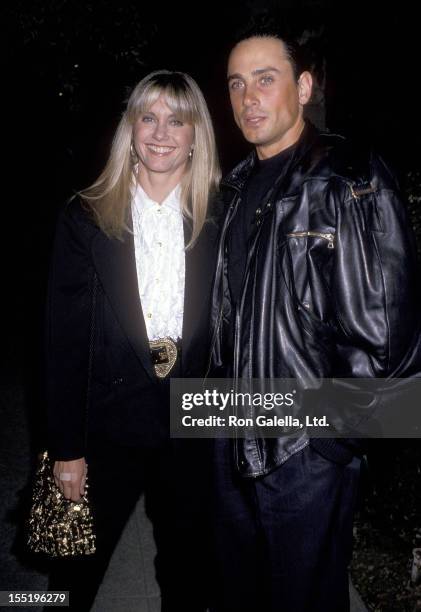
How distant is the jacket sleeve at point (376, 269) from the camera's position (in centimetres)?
177

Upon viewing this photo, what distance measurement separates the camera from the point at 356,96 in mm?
2859

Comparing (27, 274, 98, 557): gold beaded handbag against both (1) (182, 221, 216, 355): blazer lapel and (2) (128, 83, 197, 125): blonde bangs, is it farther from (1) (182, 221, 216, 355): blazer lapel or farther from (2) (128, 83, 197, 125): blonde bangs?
(2) (128, 83, 197, 125): blonde bangs

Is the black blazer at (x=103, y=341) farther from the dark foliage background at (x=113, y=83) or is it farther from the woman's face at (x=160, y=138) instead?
the woman's face at (x=160, y=138)

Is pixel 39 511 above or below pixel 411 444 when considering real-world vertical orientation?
below

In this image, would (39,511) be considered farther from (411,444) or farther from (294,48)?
(294,48)

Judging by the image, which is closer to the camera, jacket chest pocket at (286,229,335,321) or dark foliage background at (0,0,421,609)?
jacket chest pocket at (286,229,335,321)

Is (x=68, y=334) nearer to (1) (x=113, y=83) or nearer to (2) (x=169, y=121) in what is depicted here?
(2) (x=169, y=121)

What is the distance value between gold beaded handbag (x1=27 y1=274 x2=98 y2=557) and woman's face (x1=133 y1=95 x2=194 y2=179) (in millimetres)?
518

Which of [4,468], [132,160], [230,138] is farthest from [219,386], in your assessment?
[230,138]

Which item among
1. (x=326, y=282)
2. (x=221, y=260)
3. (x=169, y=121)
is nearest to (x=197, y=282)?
(x=221, y=260)

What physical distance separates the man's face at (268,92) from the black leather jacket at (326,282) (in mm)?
132

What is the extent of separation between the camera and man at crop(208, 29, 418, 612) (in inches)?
70.4

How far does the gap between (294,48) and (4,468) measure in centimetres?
312

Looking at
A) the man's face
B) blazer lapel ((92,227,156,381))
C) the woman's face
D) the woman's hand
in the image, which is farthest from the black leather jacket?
the woman's hand
